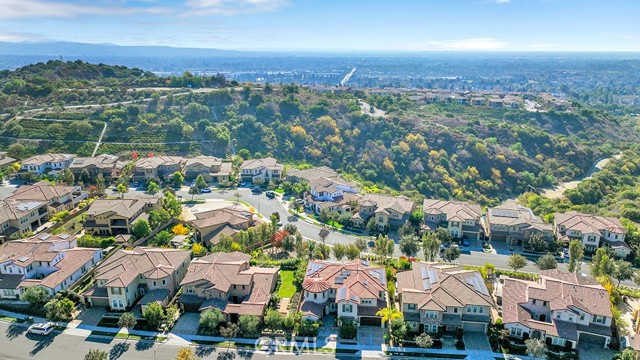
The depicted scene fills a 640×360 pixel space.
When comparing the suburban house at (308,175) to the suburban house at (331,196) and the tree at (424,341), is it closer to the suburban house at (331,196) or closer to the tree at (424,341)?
the suburban house at (331,196)

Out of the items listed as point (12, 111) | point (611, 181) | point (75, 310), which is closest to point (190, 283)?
point (75, 310)

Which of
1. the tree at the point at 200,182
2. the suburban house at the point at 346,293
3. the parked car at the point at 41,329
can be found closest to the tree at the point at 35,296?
the parked car at the point at 41,329

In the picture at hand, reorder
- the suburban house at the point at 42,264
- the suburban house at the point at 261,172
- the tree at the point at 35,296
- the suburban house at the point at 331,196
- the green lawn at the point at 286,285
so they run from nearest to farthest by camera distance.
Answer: the tree at the point at 35,296 → the suburban house at the point at 42,264 → the green lawn at the point at 286,285 → the suburban house at the point at 331,196 → the suburban house at the point at 261,172

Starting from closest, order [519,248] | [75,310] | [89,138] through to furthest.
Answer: [75,310]
[519,248]
[89,138]

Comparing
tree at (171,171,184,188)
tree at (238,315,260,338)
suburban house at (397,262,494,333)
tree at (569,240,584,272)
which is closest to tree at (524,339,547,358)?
suburban house at (397,262,494,333)

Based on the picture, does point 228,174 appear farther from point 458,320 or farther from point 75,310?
point 458,320

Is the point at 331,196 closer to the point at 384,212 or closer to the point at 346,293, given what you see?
the point at 384,212
